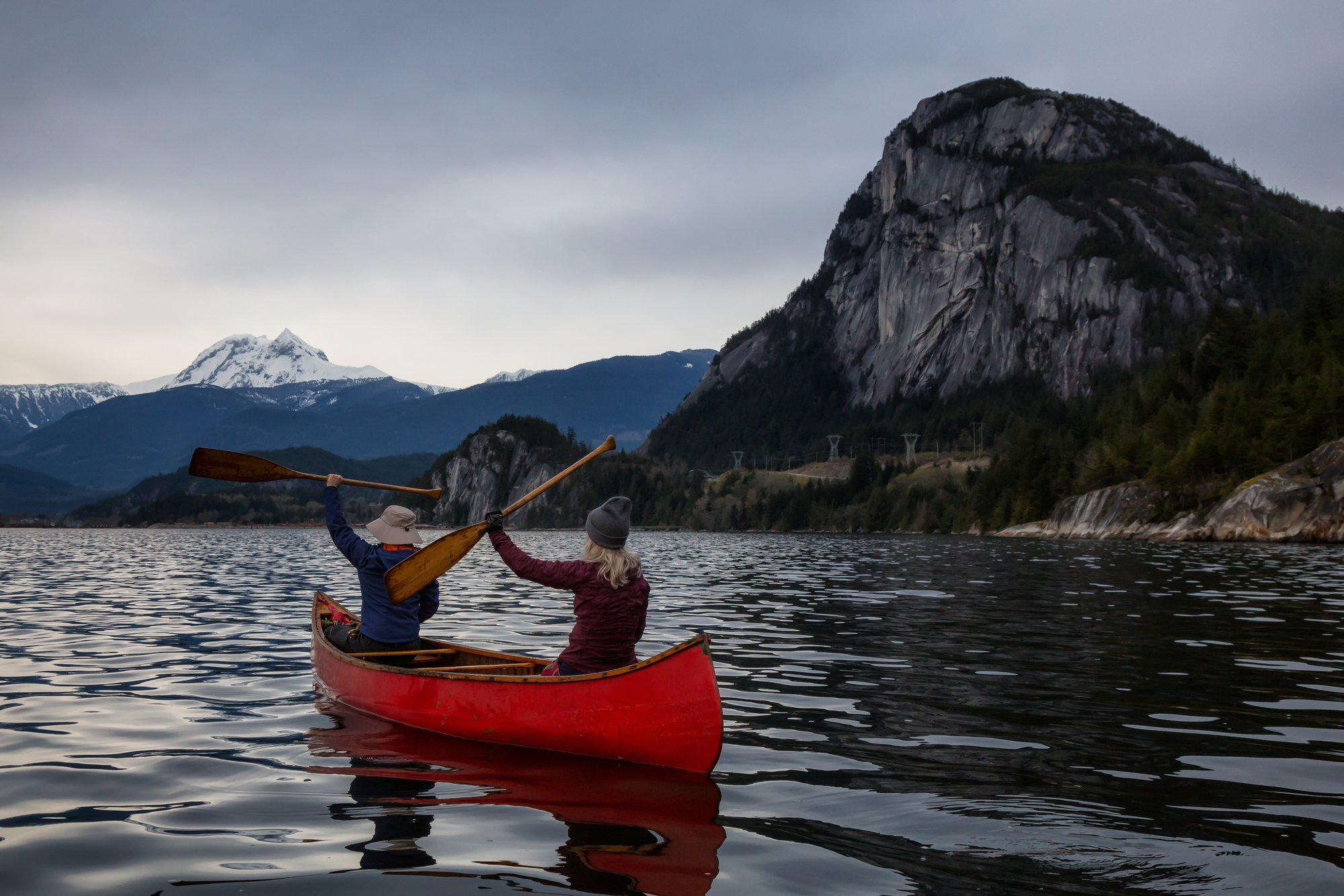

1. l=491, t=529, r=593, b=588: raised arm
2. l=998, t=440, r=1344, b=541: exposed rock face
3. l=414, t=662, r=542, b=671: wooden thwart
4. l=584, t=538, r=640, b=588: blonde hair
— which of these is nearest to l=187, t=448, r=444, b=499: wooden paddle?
l=414, t=662, r=542, b=671: wooden thwart

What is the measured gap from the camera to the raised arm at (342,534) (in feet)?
45.2

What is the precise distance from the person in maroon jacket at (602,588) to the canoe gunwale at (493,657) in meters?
0.33

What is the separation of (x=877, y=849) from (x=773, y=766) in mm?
2913

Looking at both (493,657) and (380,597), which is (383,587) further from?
(493,657)

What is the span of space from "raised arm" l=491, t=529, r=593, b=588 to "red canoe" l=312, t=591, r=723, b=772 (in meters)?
1.08

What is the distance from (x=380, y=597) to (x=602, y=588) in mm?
5036

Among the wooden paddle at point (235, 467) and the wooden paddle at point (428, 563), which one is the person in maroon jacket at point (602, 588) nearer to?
the wooden paddle at point (428, 563)

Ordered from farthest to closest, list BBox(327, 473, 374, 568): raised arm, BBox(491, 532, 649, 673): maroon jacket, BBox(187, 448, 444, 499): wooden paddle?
BBox(187, 448, 444, 499): wooden paddle → BBox(327, 473, 374, 568): raised arm → BBox(491, 532, 649, 673): maroon jacket

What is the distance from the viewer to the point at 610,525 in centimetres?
1070

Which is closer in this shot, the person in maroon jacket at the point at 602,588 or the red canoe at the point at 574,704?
the red canoe at the point at 574,704

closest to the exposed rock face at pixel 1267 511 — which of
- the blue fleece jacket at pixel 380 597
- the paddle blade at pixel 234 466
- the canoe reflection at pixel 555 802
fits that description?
the blue fleece jacket at pixel 380 597

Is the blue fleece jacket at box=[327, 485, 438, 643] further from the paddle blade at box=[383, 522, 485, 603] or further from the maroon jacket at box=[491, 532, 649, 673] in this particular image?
the maroon jacket at box=[491, 532, 649, 673]

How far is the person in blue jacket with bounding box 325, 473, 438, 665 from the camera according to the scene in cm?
1390

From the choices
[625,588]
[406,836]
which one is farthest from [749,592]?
[406,836]
